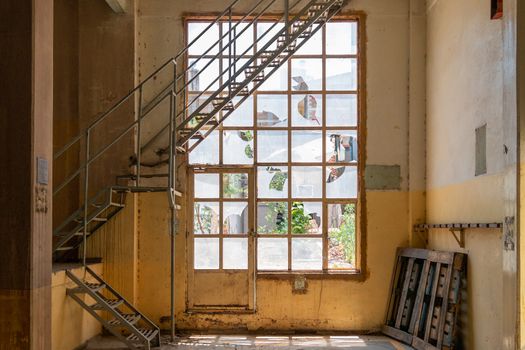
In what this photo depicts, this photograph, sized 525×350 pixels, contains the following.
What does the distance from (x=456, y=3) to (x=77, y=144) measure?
4.68m

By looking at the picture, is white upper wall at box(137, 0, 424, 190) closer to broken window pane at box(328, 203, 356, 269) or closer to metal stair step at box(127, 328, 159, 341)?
broken window pane at box(328, 203, 356, 269)

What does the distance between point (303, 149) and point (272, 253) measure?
1.38 metres

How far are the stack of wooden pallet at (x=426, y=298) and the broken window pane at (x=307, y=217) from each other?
3.53ft

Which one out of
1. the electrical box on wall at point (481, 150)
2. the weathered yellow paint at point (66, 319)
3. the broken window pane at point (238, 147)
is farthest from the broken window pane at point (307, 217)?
the weathered yellow paint at point (66, 319)

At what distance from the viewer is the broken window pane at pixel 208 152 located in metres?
7.93

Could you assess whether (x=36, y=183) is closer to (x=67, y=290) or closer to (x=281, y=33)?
(x=67, y=290)

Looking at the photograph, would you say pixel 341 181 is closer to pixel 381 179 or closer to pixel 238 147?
pixel 381 179

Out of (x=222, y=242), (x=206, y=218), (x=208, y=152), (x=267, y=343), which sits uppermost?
(x=208, y=152)

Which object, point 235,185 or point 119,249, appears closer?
point 119,249

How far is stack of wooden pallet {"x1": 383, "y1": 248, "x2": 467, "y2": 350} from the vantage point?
6121 millimetres

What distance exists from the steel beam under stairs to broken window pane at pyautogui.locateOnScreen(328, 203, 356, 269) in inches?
95.3

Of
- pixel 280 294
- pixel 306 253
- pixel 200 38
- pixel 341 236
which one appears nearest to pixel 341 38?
pixel 200 38

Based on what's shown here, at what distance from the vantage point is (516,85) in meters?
3.96

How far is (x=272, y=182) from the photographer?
7941 millimetres
